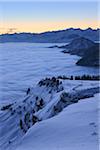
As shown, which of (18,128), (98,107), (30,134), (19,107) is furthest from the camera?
(19,107)

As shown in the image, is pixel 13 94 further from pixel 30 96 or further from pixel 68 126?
pixel 68 126

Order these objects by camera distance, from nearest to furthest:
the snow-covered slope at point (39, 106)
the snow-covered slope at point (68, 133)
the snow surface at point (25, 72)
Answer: the snow-covered slope at point (68, 133), the snow-covered slope at point (39, 106), the snow surface at point (25, 72)

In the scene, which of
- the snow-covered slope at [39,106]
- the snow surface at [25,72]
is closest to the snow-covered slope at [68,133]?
the snow-covered slope at [39,106]

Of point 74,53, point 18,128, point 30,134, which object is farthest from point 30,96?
point 74,53

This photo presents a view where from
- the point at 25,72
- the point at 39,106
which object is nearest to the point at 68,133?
the point at 39,106

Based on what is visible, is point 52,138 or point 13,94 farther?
point 13,94

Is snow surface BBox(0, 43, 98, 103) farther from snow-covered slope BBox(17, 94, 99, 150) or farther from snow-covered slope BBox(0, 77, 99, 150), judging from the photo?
snow-covered slope BBox(17, 94, 99, 150)

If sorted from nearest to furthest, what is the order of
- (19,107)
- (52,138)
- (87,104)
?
(52,138) → (87,104) → (19,107)

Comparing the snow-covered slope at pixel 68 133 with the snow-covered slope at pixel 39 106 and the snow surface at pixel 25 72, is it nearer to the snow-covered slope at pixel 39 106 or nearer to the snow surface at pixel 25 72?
the snow-covered slope at pixel 39 106
